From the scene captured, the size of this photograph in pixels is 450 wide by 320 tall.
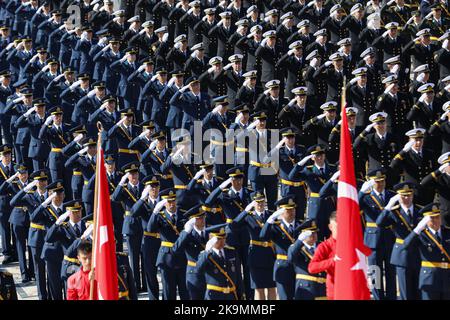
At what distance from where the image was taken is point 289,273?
697 inches

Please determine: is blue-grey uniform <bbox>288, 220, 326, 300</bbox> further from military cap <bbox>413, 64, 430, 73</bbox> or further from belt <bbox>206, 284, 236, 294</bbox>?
military cap <bbox>413, 64, 430, 73</bbox>

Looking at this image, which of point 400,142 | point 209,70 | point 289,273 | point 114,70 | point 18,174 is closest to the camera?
point 289,273

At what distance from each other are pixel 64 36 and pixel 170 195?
1084cm

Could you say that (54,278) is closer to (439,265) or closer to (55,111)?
(55,111)

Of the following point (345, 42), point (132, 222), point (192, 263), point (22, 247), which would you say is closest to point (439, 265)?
point (192, 263)

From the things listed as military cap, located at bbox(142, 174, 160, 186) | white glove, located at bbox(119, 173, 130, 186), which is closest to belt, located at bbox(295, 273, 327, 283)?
military cap, located at bbox(142, 174, 160, 186)

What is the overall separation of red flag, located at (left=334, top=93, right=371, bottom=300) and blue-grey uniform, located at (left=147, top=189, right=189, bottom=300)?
4.32 m

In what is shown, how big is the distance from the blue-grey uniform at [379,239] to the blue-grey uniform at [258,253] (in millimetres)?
1490

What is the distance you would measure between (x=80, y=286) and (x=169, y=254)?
121 inches

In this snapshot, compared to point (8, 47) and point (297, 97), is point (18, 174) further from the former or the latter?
point (8, 47)

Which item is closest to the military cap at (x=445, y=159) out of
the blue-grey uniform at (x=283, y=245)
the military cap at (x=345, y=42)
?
the blue-grey uniform at (x=283, y=245)

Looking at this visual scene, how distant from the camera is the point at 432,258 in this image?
17219 millimetres

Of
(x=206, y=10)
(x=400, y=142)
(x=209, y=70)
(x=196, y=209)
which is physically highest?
(x=206, y=10)
